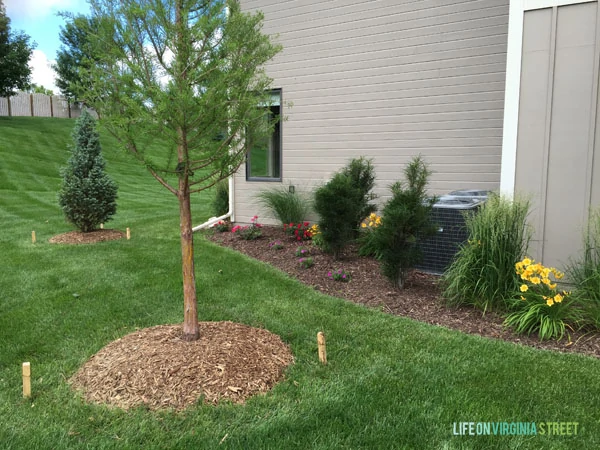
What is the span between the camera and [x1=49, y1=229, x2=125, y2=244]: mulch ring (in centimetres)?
748

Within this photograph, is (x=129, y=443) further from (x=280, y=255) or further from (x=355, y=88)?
(x=355, y=88)

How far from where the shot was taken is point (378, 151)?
7223mm

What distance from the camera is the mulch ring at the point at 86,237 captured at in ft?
24.5

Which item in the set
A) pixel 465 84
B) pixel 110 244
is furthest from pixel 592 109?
pixel 110 244

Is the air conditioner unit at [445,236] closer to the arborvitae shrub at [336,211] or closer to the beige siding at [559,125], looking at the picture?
the beige siding at [559,125]

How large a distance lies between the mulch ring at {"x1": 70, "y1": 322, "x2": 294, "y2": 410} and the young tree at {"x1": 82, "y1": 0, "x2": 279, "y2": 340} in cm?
101

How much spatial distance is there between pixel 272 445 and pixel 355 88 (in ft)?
19.9

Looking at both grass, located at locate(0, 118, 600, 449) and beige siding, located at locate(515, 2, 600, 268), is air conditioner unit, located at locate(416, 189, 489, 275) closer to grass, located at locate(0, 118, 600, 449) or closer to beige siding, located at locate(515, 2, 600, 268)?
beige siding, located at locate(515, 2, 600, 268)

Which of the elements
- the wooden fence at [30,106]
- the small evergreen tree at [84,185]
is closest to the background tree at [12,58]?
the wooden fence at [30,106]

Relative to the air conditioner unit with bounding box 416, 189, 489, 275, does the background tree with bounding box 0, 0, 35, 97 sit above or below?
above

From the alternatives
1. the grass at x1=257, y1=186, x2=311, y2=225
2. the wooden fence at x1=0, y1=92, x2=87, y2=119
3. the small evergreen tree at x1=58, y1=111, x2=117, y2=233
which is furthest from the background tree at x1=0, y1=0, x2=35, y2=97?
the grass at x1=257, y1=186, x2=311, y2=225

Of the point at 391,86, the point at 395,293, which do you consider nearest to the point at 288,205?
the point at 391,86

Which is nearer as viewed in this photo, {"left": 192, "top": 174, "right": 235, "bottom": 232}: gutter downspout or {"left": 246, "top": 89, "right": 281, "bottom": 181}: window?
{"left": 246, "top": 89, "right": 281, "bottom": 181}: window

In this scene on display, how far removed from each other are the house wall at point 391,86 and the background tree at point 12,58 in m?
26.3
